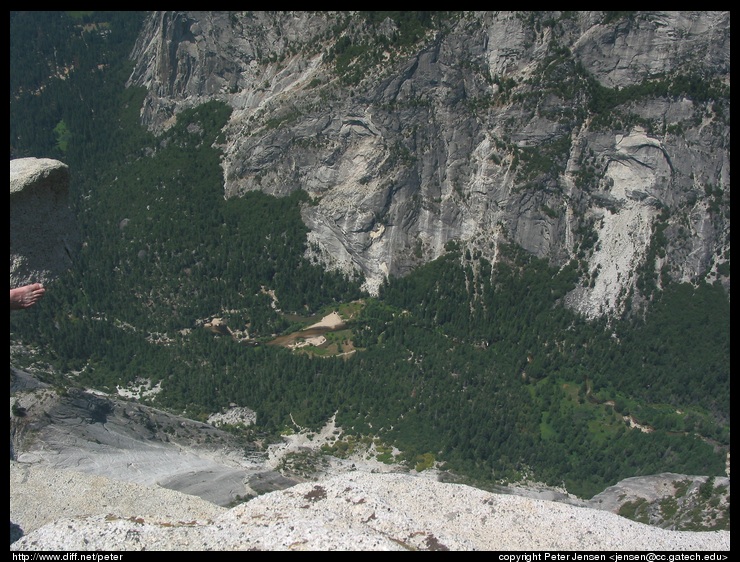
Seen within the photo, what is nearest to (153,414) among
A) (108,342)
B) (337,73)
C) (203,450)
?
(203,450)

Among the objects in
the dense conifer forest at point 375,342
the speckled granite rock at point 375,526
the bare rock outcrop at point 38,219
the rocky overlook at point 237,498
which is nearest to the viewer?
the speckled granite rock at point 375,526
